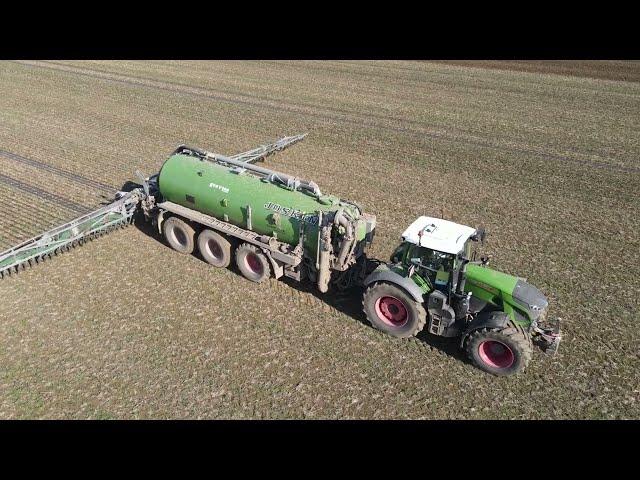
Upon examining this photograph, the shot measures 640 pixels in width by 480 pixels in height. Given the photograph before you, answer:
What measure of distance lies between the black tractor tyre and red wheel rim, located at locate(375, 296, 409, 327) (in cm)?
148

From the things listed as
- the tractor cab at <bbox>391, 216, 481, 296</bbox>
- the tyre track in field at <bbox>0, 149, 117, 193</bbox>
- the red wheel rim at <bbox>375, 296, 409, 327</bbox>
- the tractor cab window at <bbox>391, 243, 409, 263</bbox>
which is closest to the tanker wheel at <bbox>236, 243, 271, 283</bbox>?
the red wheel rim at <bbox>375, 296, 409, 327</bbox>

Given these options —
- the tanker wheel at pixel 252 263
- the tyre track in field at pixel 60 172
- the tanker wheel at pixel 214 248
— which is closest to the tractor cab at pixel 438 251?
the tanker wheel at pixel 252 263

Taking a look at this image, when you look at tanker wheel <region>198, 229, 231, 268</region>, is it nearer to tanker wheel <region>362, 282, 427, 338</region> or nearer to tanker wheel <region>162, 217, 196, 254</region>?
tanker wheel <region>162, 217, 196, 254</region>

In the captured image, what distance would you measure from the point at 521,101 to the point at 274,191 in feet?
88.3

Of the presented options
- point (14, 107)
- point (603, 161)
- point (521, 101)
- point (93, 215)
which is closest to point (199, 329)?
point (93, 215)

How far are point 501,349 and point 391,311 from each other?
7.92ft

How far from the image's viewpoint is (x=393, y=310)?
10.2 metres

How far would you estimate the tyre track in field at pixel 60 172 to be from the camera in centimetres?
1730

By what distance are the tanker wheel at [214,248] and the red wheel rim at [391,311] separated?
4.49m

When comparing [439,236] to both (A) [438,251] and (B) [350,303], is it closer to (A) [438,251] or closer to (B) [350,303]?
(A) [438,251]

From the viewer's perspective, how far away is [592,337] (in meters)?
10.3

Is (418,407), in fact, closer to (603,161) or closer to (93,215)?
(93,215)

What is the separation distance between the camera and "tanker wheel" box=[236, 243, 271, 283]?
11.6 m

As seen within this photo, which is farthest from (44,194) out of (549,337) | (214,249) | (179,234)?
(549,337)
